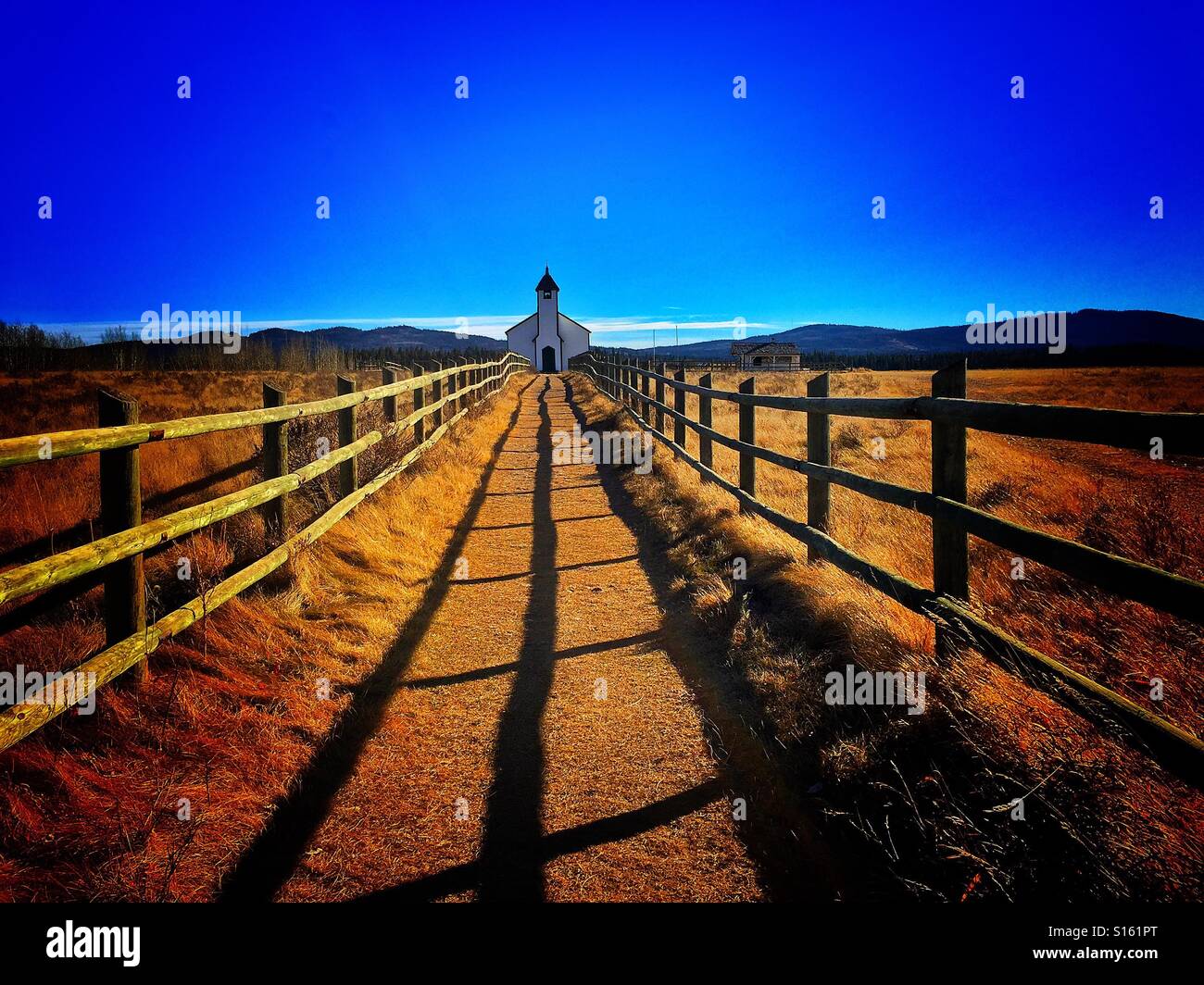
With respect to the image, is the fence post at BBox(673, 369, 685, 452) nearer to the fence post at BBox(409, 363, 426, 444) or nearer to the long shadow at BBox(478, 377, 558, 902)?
the fence post at BBox(409, 363, 426, 444)

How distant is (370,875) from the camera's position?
102 inches

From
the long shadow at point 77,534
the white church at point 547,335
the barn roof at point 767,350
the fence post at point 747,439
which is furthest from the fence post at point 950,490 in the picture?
the white church at point 547,335

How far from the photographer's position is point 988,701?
2.83 m

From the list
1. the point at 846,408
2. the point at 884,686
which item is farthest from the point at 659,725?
the point at 846,408

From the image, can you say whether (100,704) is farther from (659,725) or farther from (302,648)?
(659,725)

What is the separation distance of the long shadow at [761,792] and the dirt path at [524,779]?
9 centimetres

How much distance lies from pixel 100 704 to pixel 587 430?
1452 cm

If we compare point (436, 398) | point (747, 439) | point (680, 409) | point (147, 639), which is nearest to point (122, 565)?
point (147, 639)

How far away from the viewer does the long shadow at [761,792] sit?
2.53m

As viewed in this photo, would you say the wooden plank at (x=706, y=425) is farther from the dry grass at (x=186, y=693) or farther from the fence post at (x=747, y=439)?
the dry grass at (x=186, y=693)

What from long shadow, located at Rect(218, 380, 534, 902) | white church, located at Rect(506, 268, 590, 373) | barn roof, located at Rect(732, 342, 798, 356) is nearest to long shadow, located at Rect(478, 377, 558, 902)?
long shadow, located at Rect(218, 380, 534, 902)

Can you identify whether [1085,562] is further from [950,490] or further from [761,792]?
[761,792]

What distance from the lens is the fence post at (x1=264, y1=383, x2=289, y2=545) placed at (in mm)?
5125

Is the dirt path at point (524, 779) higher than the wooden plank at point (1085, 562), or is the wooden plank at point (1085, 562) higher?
the wooden plank at point (1085, 562)
